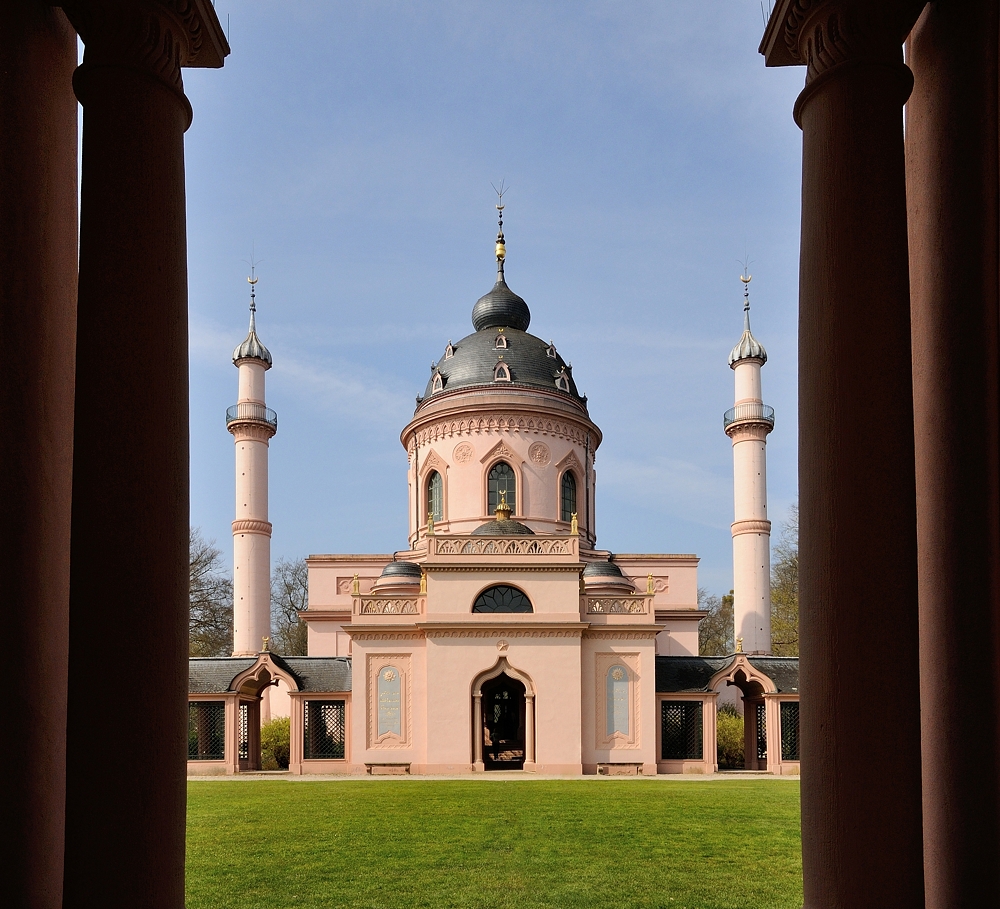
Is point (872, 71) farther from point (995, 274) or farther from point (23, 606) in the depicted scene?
point (23, 606)

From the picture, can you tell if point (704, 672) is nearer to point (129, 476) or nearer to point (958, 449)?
point (958, 449)

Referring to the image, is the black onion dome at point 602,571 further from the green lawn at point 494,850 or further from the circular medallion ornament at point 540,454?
the green lawn at point 494,850

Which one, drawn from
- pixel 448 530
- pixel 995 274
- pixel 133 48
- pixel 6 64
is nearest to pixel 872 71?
pixel 995 274

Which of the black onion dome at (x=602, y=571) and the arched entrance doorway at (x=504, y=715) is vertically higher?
the black onion dome at (x=602, y=571)

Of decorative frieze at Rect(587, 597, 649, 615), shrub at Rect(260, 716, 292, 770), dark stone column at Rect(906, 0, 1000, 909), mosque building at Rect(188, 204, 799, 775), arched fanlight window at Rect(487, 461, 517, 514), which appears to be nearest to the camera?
dark stone column at Rect(906, 0, 1000, 909)

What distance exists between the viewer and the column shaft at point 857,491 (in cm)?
568

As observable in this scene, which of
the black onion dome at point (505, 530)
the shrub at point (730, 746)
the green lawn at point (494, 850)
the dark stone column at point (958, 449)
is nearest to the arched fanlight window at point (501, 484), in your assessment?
the black onion dome at point (505, 530)

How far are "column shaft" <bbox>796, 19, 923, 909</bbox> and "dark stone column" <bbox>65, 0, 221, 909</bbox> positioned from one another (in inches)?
135

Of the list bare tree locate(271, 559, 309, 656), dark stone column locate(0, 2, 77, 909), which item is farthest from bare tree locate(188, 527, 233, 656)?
dark stone column locate(0, 2, 77, 909)

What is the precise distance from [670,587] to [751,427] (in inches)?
347

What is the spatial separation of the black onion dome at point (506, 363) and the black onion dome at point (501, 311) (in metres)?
1.28

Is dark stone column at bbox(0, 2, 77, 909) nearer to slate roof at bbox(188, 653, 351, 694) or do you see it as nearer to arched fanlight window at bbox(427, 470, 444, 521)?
slate roof at bbox(188, 653, 351, 694)

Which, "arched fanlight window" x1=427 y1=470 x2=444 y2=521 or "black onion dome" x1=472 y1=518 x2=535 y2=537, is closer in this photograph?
"black onion dome" x1=472 y1=518 x2=535 y2=537

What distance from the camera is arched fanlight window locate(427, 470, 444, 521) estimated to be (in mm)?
47969
